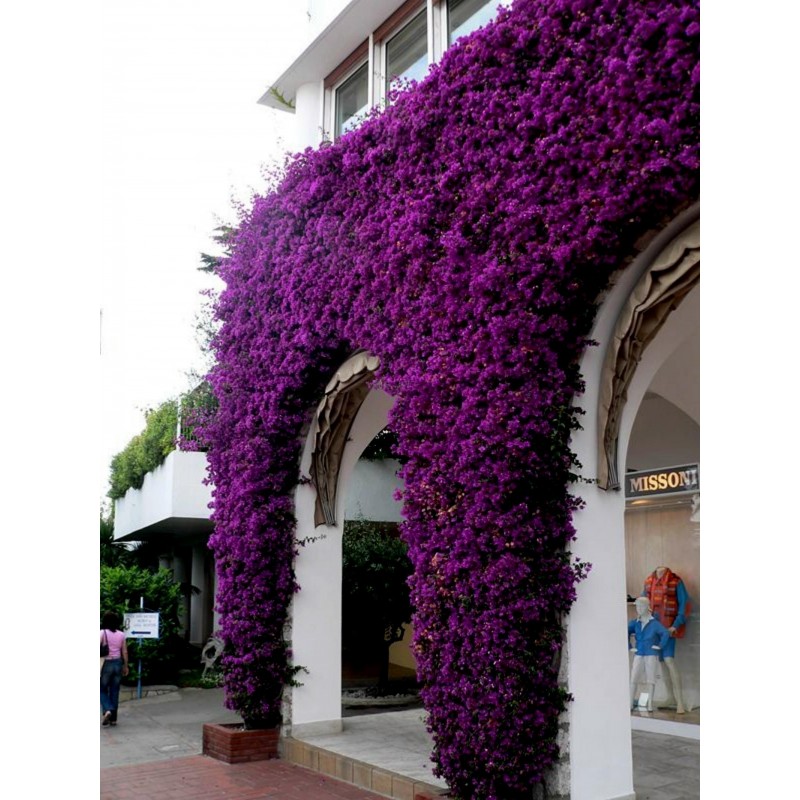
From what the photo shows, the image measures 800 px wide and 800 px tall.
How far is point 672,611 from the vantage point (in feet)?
31.2

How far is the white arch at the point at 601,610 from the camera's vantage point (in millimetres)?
5723

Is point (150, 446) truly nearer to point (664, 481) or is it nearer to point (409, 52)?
point (664, 481)

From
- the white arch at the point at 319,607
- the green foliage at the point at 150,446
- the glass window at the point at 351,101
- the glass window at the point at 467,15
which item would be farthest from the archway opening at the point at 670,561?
the green foliage at the point at 150,446

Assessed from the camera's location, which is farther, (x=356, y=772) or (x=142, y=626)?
(x=142, y=626)

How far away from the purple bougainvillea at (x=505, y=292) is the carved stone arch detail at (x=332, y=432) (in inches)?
32.3

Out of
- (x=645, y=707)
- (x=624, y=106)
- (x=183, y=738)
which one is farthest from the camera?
(x=183, y=738)

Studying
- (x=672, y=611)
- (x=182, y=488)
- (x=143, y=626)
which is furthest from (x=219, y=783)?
(x=182, y=488)

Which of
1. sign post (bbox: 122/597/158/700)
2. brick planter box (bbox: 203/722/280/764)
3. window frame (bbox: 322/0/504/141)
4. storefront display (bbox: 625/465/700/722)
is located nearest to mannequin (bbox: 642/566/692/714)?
storefront display (bbox: 625/465/700/722)

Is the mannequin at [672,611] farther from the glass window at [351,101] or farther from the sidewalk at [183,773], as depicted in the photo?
the glass window at [351,101]

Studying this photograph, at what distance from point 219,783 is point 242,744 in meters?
0.80

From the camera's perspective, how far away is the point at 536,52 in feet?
19.9

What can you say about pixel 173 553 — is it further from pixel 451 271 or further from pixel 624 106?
pixel 624 106
